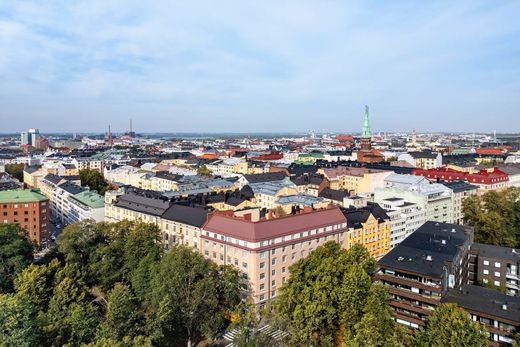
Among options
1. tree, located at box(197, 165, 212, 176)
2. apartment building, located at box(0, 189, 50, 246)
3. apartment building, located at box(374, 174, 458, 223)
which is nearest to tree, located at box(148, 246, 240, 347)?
apartment building, located at box(0, 189, 50, 246)

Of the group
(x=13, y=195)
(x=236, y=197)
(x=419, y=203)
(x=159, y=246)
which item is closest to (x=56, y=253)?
(x=159, y=246)

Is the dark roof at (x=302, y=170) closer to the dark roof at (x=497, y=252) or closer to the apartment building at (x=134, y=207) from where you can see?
the apartment building at (x=134, y=207)

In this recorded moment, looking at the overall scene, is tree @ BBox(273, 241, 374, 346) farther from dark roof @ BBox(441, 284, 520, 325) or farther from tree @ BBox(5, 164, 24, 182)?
tree @ BBox(5, 164, 24, 182)

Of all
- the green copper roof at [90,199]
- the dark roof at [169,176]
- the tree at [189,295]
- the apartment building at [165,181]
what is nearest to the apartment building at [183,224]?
the tree at [189,295]

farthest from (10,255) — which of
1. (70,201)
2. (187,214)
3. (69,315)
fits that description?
(70,201)

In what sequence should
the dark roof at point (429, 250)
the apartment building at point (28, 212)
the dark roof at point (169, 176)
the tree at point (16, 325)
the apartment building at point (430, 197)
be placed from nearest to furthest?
the tree at point (16, 325) < the dark roof at point (429, 250) < the apartment building at point (28, 212) < the apartment building at point (430, 197) < the dark roof at point (169, 176)

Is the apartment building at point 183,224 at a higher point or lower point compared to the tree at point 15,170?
lower
